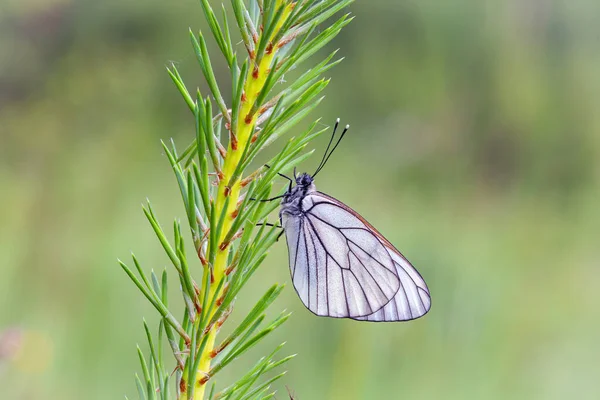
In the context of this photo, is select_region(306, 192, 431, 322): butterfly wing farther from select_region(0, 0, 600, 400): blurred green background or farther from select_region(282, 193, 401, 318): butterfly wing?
select_region(0, 0, 600, 400): blurred green background

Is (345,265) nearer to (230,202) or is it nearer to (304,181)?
(304,181)

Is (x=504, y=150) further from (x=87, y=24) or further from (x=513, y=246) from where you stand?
(x=87, y=24)

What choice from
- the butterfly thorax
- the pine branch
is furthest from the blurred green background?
the pine branch

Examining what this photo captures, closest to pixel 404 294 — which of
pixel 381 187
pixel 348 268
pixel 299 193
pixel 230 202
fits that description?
pixel 348 268

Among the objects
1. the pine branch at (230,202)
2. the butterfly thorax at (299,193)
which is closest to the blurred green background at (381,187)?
the butterfly thorax at (299,193)

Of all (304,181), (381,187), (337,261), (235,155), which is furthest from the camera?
(381,187)

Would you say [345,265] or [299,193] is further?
[345,265]

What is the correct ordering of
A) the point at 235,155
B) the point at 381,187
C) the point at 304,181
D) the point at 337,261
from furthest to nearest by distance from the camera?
the point at 381,187 < the point at 337,261 < the point at 304,181 < the point at 235,155

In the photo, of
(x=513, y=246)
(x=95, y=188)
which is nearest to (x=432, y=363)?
(x=95, y=188)
